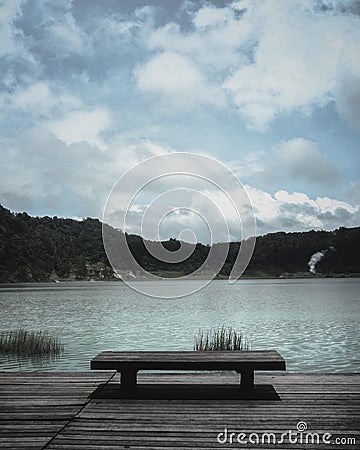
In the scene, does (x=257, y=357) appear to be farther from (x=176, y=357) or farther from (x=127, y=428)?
(x=127, y=428)

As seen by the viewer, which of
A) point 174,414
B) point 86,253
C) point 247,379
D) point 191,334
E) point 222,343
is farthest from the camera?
point 86,253

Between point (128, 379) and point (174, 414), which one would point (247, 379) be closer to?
point (174, 414)

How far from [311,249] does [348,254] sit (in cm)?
1145

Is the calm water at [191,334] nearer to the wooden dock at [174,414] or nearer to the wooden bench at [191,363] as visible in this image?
the wooden dock at [174,414]

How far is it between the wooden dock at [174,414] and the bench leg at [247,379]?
0.46 ft

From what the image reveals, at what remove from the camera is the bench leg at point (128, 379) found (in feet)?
21.9

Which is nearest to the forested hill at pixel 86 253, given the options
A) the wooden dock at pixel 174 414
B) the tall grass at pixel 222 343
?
the tall grass at pixel 222 343

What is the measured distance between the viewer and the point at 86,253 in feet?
378

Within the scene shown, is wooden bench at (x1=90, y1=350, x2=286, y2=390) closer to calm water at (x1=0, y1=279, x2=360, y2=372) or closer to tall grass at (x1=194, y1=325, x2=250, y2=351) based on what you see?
calm water at (x1=0, y1=279, x2=360, y2=372)

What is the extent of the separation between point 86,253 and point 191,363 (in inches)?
4356

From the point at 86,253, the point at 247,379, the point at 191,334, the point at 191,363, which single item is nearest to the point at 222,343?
the point at 191,334

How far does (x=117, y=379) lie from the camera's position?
24.8 feet

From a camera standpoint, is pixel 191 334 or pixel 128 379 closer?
pixel 128 379

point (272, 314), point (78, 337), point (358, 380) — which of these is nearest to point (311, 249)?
point (272, 314)
